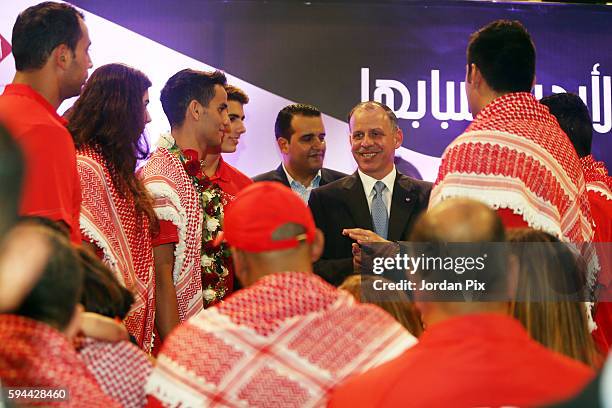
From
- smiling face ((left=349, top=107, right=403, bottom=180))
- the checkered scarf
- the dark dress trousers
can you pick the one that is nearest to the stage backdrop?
smiling face ((left=349, top=107, right=403, bottom=180))

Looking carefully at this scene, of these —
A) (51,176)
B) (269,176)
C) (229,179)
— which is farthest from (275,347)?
(269,176)

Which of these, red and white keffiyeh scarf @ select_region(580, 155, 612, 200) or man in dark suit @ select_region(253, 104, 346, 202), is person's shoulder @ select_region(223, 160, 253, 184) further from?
red and white keffiyeh scarf @ select_region(580, 155, 612, 200)

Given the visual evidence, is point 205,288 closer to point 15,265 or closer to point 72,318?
point 72,318

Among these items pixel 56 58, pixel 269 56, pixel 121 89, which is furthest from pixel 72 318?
pixel 269 56

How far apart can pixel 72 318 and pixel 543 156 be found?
5.85 feet

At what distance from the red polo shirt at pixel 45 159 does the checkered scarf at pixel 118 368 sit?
69 cm

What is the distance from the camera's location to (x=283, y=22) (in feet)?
16.7

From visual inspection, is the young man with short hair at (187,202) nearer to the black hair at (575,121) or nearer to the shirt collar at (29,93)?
the shirt collar at (29,93)

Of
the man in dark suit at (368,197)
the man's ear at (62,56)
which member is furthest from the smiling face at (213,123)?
the man's ear at (62,56)

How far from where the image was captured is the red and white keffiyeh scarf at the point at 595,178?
13.4 feet

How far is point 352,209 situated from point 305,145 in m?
0.87

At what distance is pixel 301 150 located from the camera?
17.3 ft

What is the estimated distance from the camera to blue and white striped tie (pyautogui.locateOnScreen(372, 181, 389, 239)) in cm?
454

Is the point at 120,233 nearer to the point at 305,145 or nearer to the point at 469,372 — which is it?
the point at 305,145
